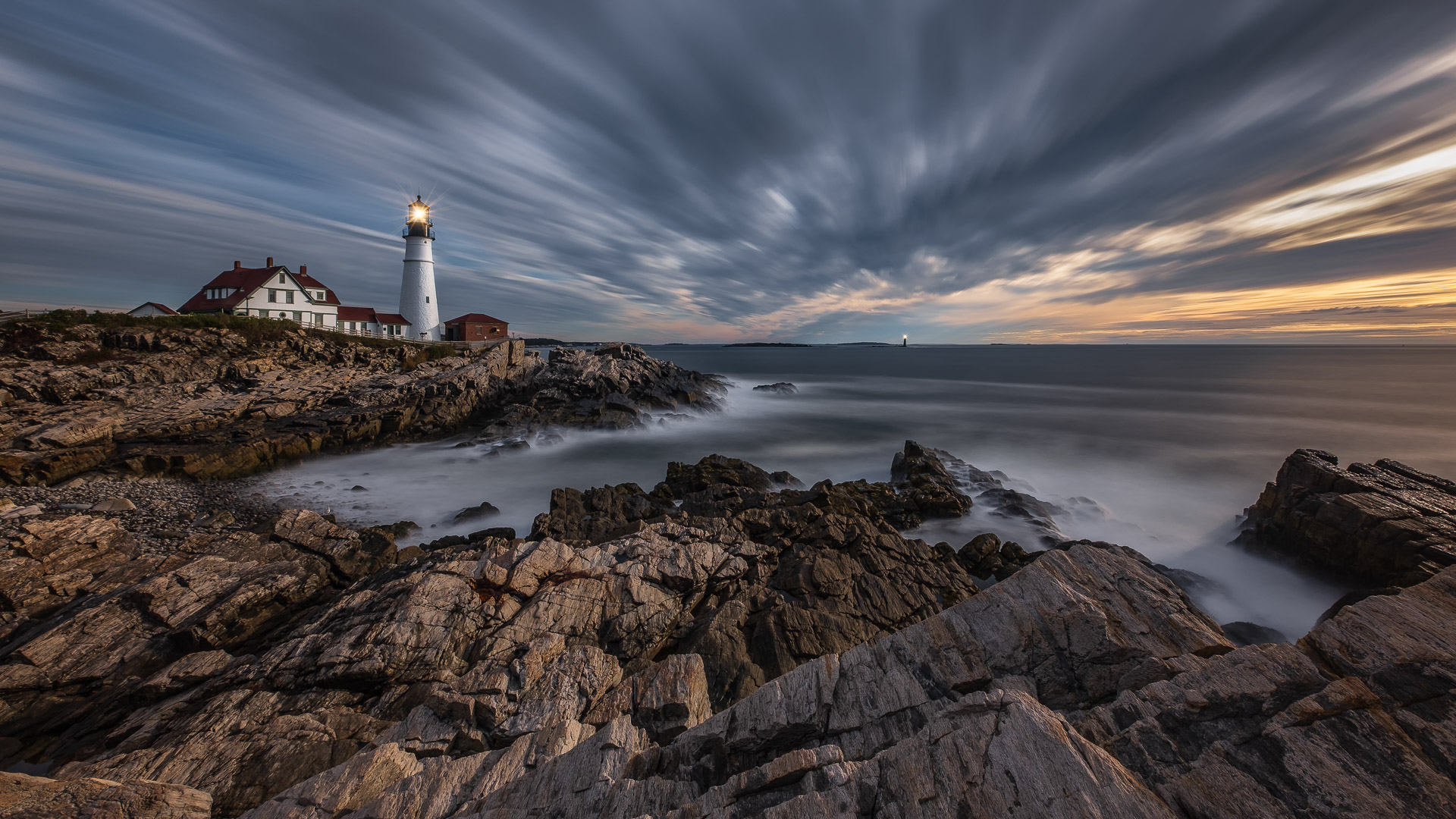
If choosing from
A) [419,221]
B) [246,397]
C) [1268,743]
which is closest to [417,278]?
[419,221]

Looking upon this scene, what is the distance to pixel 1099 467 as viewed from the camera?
20.1 meters

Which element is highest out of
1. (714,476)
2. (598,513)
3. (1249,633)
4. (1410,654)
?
(1410,654)

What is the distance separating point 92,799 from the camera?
354 centimetres

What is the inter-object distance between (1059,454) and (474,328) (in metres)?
48.4

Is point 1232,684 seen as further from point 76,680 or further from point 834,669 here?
point 76,680

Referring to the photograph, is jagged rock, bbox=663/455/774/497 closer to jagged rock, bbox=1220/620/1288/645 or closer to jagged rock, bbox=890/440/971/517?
jagged rock, bbox=890/440/971/517

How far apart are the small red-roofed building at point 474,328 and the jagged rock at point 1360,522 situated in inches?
2031

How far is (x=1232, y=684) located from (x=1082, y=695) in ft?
3.74

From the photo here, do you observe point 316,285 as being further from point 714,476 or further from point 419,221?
point 714,476

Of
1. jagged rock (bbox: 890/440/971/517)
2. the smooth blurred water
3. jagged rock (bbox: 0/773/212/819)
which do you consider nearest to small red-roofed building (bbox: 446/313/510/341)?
the smooth blurred water

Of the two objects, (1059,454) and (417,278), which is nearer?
(1059,454)

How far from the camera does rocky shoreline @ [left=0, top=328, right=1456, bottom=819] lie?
3.17 meters

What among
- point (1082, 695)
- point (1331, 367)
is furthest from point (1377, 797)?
point (1331, 367)

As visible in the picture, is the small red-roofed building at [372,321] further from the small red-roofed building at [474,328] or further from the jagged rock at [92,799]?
the jagged rock at [92,799]
